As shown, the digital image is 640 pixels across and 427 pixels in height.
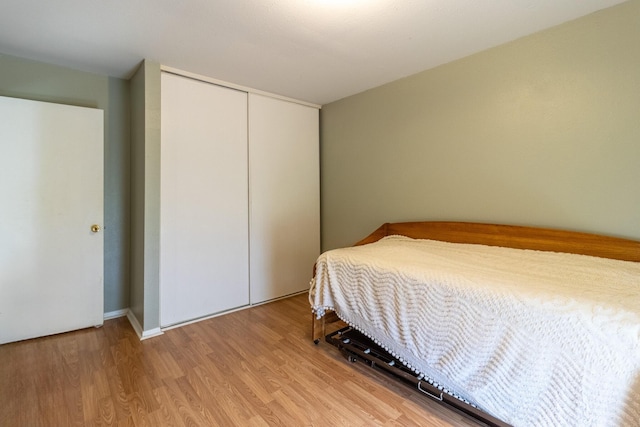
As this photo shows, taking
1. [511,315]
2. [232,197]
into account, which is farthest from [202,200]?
[511,315]

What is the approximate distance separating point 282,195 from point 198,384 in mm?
1937

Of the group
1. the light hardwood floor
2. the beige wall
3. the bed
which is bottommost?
the light hardwood floor

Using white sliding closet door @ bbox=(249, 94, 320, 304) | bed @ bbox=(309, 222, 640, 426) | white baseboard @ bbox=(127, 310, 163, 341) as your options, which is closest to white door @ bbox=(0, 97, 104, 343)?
white baseboard @ bbox=(127, 310, 163, 341)

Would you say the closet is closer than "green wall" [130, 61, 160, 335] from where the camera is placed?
No

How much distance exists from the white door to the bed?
2006 mm

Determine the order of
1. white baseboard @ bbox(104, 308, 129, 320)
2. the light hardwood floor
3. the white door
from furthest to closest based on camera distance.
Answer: white baseboard @ bbox(104, 308, 129, 320), the white door, the light hardwood floor

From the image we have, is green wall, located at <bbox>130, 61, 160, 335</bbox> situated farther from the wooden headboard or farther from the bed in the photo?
the wooden headboard

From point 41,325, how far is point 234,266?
4.99ft

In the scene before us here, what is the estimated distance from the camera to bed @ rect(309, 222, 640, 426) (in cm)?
106

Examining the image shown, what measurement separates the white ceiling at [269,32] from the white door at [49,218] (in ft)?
1.74

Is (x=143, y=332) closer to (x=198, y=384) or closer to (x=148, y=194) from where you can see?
(x=198, y=384)

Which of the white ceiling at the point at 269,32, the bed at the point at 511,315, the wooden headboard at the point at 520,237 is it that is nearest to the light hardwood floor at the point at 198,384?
the bed at the point at 511,315

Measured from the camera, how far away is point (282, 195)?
322 cm

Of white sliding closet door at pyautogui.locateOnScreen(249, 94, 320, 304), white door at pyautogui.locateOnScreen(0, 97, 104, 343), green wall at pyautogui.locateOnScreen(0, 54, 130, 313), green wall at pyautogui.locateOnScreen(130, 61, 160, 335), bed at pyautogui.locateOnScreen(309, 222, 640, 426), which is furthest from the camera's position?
white sliding closet door at pyautogui.locateOnScreen(249, 94, 320, 304)
